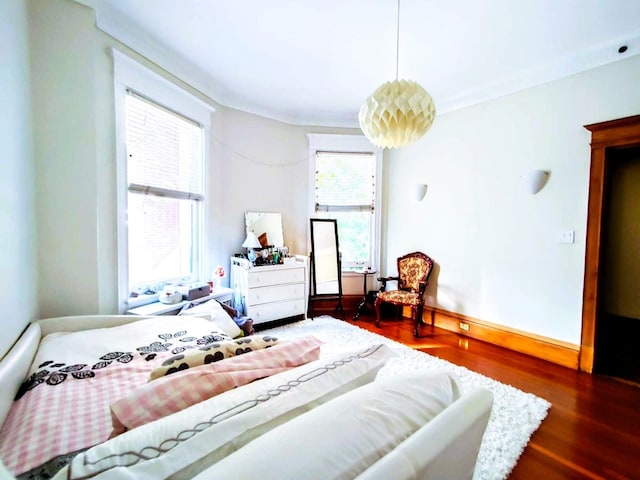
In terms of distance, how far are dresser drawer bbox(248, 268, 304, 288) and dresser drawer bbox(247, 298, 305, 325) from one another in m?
0.26

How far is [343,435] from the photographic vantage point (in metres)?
0.63

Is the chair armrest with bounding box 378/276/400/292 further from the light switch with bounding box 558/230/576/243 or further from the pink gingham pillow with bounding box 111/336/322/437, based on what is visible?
the pink gingham pillow with bounding box 111/336/322/437

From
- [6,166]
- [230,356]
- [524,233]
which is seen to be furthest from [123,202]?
[524,233]

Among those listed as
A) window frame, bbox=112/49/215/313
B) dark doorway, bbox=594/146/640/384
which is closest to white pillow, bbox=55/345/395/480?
window frame, bbox=112/49/215/313

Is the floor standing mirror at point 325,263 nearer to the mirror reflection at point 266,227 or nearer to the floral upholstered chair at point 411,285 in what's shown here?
the mirror reflection at point 266,227

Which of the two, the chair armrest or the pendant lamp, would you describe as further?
the chair armrest

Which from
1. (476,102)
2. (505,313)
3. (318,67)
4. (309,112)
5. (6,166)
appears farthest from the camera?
(309,112)

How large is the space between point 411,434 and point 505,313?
300cm

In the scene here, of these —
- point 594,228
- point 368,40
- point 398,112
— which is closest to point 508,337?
point 594,228

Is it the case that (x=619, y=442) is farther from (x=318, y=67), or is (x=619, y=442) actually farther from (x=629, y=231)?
(x=318, y=67)

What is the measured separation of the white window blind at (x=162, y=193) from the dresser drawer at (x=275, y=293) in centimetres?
68

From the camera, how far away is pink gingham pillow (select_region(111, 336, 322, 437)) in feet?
2.53

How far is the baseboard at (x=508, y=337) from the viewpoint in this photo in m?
2.68

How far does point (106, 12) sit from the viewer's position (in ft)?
6.89
